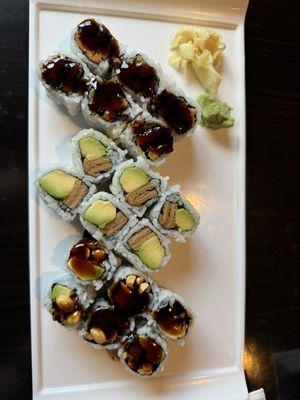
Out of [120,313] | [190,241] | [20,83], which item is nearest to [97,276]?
[120,313]

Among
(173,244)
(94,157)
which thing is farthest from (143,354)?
(94,157)

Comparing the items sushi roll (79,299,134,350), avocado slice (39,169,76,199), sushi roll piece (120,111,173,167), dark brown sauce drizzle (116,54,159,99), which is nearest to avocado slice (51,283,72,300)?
sushi roll (79,299,134,350)

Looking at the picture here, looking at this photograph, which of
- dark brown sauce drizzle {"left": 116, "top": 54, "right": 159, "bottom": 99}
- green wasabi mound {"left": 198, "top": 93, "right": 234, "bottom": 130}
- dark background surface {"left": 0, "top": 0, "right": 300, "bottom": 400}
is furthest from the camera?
dark background surface {"left": 0, "top": 0, "right": 300, "bottom": 400}

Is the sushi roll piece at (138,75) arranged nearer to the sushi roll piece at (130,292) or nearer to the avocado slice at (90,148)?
the avocado slice at (90,148)

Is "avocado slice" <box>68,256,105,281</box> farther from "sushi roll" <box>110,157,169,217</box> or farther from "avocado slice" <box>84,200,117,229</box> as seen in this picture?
"sushi roll" <box>110,157,169,217</box>

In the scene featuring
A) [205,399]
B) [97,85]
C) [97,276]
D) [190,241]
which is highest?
[97,85]

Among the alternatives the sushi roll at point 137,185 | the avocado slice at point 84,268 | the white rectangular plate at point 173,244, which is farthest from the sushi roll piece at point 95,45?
the avocado slice at point 84,268

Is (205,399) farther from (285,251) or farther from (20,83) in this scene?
(20,83)
